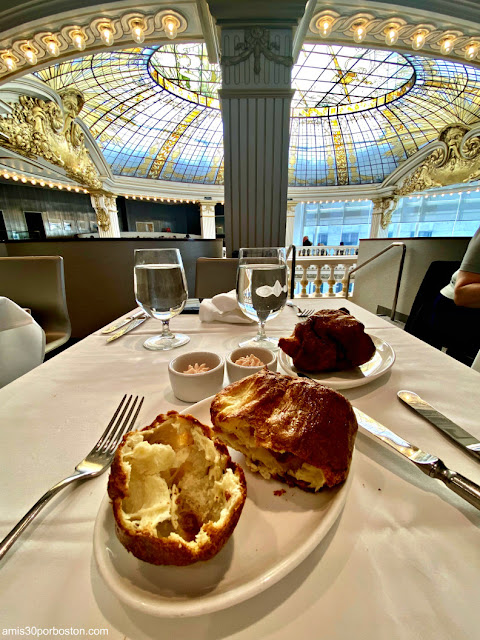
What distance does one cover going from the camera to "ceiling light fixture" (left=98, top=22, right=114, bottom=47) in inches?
108

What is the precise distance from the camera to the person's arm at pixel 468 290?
1240mm

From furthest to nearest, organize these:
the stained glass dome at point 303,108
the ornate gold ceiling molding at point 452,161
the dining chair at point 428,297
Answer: the ornate gold ceiling molding at point 452,161, the stained glass dome at point 303,108, the dining chair at point 428,297

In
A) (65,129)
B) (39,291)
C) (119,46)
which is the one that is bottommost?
(39,291)

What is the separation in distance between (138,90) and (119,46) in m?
5.62

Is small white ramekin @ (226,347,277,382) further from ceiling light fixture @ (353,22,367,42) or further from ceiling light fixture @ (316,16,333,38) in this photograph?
ceiling light fixture @ (353,22,367,42)

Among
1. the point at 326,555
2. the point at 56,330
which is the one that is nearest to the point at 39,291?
the point at 56,330

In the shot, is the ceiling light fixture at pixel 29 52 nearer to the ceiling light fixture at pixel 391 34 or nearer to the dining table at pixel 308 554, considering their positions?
the ceiling light fixture at pixel 391 34

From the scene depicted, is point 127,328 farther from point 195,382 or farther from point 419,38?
point 419,38

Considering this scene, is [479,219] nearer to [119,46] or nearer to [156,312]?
[119,46]

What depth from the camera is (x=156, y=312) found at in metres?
0.70

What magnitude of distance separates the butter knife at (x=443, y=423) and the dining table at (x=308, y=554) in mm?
10

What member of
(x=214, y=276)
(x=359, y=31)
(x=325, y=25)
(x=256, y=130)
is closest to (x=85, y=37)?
(x=256, y=130)

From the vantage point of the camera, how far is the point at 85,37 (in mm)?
2928

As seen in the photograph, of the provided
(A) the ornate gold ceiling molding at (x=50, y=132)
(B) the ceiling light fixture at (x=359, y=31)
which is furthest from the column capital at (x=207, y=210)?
(B) the ceiling light fixture at (x=359, y=31)
